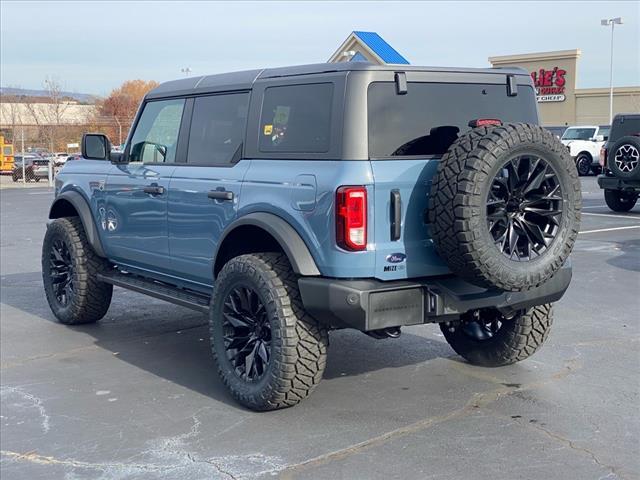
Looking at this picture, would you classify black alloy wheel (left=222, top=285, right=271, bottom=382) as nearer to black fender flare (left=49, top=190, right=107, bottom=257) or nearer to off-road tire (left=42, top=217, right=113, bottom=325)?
black fender flare (left=49, top=190, right=107, bottom=257)

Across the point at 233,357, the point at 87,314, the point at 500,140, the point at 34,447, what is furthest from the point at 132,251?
the point at 500,140

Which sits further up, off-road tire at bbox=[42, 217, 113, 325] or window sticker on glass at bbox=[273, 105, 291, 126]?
window sticker on glass at bbox=[273, 105, 291, 126]

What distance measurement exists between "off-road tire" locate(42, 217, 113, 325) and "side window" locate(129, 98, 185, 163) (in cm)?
101

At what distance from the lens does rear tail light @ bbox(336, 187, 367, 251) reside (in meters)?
4.52

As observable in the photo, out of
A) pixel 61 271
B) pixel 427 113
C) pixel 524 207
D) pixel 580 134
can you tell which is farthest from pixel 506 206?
pixel 580 134

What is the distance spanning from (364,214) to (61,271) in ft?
13.3

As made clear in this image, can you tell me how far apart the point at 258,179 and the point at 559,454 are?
2.34 meters

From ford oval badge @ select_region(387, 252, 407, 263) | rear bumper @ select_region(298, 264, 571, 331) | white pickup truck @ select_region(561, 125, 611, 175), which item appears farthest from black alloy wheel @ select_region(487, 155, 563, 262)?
white pickup truck @ select_region(561, 125, 611, 175)

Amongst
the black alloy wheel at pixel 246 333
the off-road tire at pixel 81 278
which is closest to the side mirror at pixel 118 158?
the off-road tire at pixel 81 278

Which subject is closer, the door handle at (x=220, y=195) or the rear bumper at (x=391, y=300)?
the rear bumper at (x=391, y=300)

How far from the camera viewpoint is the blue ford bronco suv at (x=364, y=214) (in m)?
4.55

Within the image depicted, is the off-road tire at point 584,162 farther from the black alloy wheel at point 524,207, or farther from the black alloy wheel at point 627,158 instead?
the black alloy wheel at point 524,207

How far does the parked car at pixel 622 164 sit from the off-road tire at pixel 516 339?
10.6 m

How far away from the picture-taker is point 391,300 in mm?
4617
